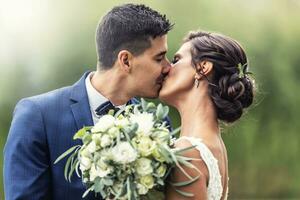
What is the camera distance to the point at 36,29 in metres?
8.21

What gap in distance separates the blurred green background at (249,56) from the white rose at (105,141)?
512 centimetres

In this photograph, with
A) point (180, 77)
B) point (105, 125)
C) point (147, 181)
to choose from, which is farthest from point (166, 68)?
point (147, 181)

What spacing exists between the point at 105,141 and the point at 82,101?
0.58 meters

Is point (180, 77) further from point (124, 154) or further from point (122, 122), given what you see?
point (124, 154)

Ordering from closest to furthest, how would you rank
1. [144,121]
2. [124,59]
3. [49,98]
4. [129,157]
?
1. [129,157]
2. [144,121]
3. [49,98]
4. [124,59]

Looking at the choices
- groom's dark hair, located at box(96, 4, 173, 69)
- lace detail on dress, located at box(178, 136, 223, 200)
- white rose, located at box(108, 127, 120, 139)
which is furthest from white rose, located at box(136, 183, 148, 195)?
groom's dark hair, located at box(96, 4, 173, 69)

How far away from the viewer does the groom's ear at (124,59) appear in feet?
11.5

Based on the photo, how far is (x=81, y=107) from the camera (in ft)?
11.2

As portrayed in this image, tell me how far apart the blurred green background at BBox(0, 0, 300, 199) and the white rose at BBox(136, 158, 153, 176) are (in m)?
5.16

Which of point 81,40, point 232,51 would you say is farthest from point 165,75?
point 81,40

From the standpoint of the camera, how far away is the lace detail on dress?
3133mm

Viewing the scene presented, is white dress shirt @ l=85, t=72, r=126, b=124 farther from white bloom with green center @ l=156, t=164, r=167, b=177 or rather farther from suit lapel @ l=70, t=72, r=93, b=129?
white bloom with green center @ l=156, t=164, r=167, b=177

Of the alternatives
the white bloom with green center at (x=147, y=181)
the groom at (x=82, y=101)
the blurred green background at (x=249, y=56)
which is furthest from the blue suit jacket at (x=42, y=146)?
the blurred green background at (x=249, y=56)

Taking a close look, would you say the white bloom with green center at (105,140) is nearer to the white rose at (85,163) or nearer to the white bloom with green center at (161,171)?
the white rose at (85,163)
